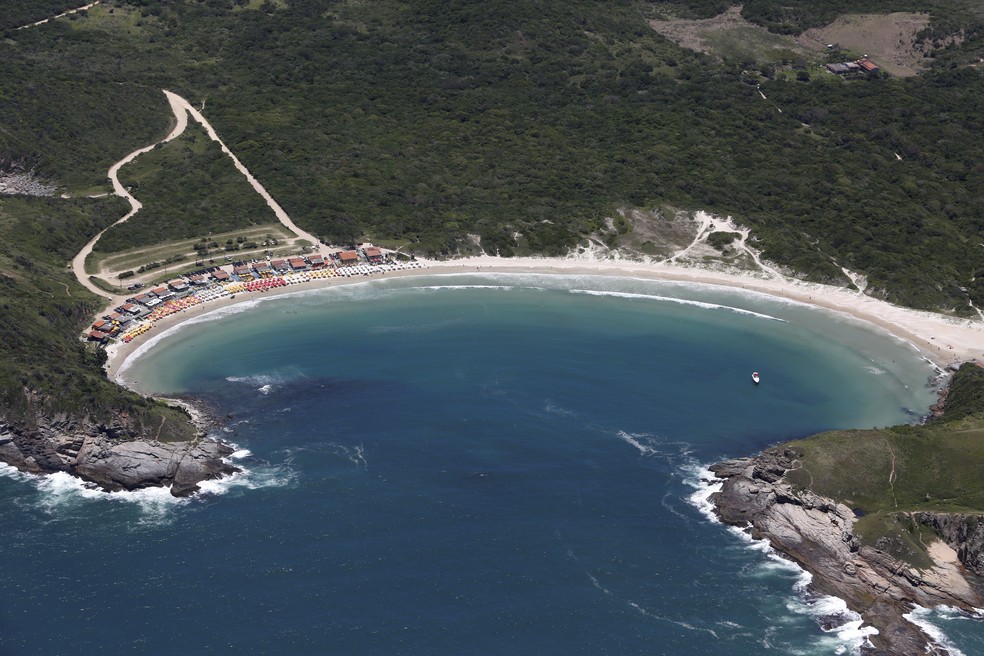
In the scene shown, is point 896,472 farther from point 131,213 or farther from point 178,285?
point 131,213

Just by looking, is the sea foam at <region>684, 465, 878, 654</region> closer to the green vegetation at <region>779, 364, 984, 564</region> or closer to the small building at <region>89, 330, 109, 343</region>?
the green vegetation at <region>779, 364, 984, 564</region>

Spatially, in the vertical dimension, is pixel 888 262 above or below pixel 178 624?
above

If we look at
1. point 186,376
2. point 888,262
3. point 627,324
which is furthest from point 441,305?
point 888,262

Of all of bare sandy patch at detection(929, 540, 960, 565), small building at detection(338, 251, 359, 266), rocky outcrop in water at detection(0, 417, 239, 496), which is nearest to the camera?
bare sandy patch at detection(929, 540, 960, 565)

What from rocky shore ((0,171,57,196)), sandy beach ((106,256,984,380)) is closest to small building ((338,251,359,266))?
sandy beach ((106,256,984,380))

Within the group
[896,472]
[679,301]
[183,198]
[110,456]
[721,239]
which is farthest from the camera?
[183,198]

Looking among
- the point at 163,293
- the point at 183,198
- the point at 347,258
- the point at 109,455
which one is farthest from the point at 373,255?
the point at 109,455

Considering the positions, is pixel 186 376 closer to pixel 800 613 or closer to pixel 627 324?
pixel 627 324
